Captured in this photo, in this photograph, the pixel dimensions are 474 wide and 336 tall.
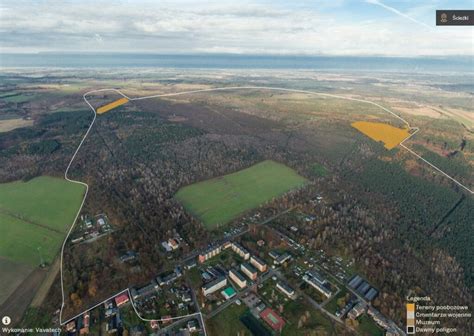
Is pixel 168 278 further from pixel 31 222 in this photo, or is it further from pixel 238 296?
pixel 31 222

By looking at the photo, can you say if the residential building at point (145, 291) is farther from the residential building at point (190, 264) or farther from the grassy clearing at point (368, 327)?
the grassy clearing at point (368, 327)

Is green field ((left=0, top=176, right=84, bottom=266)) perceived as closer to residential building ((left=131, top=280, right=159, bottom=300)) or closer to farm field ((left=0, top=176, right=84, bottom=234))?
farm field ((left=0, top=176, right=84, bottom=234))

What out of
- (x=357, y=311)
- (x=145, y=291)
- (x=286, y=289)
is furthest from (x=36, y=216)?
(x=357, y=311)

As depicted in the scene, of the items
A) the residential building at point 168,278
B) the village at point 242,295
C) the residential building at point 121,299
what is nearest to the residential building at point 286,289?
the village at point 242,295

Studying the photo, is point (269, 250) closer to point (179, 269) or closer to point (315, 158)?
point (179, 269)

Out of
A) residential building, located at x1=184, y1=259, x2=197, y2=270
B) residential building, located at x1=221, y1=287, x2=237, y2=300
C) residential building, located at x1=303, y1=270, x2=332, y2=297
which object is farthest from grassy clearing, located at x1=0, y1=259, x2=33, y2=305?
residential building, located at x1=303, y1=270, x2=332, y2=297
